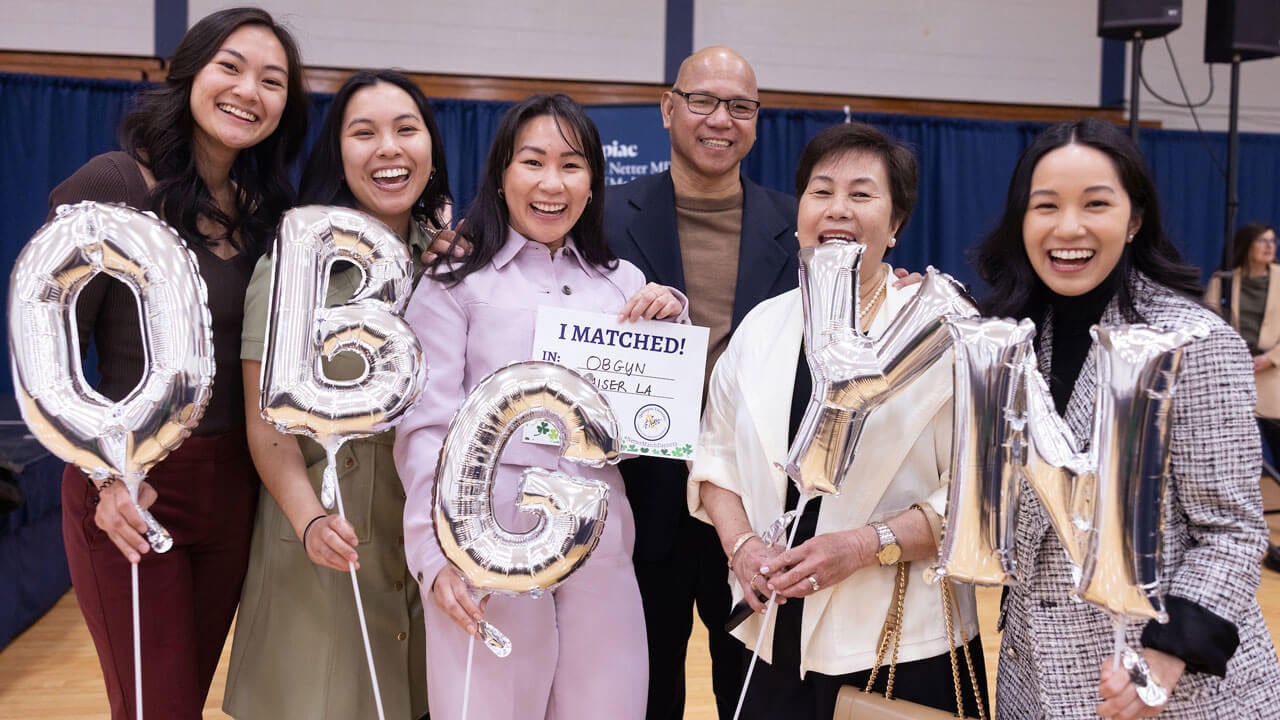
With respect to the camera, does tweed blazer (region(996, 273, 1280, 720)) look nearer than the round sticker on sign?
Yes

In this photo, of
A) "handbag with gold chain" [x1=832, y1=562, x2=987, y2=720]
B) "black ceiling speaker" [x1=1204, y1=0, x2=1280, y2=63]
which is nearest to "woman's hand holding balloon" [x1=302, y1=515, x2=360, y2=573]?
"handbag with gold chain" [x1=832, y1=562, x2=987, y2=720]

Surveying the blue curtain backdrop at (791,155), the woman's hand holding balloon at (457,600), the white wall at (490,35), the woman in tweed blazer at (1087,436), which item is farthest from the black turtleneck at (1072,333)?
the white wall at (490,35)

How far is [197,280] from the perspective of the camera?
1358 millimetres

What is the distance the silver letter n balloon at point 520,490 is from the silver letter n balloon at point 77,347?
0.36 meters

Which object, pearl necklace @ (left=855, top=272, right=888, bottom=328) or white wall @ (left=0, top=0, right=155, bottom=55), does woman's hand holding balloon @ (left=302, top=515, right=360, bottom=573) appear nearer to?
pearl necklace @ (left=855, top=272, right=888, bottom=328)

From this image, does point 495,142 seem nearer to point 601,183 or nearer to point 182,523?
point 601,183

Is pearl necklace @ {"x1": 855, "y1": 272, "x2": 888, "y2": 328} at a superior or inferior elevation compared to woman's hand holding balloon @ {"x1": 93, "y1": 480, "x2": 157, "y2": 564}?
superior

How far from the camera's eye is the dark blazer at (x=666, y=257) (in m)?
2.12

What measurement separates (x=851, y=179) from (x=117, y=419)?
1188 mm

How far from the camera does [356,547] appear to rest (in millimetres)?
1720

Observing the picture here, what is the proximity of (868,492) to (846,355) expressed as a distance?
1.04ft

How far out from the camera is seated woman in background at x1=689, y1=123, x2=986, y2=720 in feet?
5.17

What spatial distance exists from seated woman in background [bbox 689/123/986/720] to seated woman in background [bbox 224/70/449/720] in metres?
0.57

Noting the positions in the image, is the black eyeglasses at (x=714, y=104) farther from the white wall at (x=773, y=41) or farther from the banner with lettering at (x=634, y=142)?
the white wall at (x=773, y=41)
